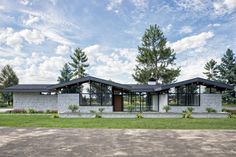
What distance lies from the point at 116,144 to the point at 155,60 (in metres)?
29.1

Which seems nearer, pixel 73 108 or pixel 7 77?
pixel 73 108

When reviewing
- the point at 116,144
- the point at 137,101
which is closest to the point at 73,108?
the point at 137,101

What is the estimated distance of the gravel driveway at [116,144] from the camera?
24.8ft

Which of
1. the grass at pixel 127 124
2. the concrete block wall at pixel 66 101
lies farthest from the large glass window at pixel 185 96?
the concrete block wall at pixel 66 101

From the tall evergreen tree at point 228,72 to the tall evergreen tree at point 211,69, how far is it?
438 cm

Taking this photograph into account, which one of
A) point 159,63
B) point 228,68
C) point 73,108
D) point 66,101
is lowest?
point 73,108

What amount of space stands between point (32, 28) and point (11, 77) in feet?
91.0

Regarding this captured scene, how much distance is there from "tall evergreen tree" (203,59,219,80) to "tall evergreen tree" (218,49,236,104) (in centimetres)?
438

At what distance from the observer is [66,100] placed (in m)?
21.6

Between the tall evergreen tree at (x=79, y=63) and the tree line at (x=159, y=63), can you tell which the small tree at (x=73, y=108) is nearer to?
the tree line at (x=159, y=63)

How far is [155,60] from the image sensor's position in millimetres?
37031

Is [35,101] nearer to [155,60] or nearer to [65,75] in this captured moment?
[155,60]

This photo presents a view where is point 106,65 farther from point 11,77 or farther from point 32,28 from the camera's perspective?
point 11,77

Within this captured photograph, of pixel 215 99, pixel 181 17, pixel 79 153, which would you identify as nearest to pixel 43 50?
pixel 181 17
